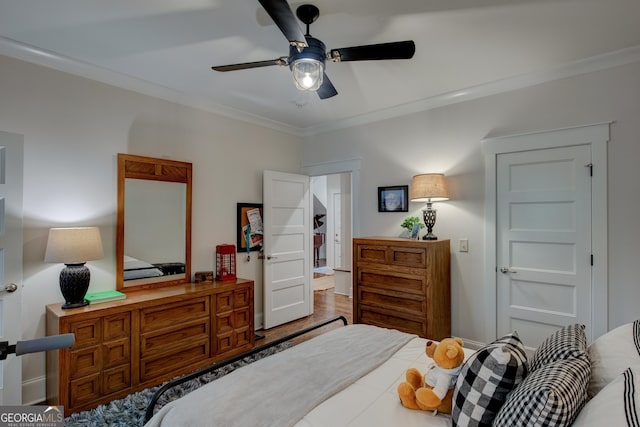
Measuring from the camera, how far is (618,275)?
2.46 m

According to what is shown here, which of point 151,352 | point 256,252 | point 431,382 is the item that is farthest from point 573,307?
point 151,352

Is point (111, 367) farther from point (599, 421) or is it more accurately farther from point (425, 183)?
point (425, 183)

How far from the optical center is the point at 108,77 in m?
2.77

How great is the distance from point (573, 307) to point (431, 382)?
2.14 meters

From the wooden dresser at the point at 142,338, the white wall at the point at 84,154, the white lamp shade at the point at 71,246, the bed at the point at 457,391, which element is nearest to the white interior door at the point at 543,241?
the bed at the point at 457,391

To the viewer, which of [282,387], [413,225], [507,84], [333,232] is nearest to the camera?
[282,387]

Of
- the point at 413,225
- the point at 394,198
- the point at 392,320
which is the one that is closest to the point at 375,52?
the point at 413,225

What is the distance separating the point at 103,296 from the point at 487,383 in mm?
2734

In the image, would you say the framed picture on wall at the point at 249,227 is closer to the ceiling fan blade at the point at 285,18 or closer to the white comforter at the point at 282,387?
the white comforter at the point at 282,387

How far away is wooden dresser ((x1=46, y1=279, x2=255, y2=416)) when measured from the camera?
7.36 feet

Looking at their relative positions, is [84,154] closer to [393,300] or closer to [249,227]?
[249,227]

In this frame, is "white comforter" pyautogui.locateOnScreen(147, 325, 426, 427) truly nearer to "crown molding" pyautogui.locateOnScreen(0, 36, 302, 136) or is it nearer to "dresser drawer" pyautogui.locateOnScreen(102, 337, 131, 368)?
"dresser drawer" pyautogui.locateOnScreen(102, 337, 131, 368)

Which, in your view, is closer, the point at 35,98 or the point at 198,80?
the point at 35,98

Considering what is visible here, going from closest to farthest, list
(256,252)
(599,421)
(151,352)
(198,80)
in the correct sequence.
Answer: (599,421) < (151,352) < (198,80) < (256,252)
